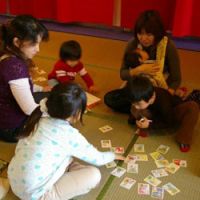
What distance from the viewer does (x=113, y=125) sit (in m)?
2.36

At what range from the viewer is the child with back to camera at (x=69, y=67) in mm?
2533

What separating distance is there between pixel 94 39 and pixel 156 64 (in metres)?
1.48

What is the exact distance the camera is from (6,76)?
1918 mm

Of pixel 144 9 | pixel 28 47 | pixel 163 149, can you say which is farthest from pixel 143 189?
pixel 144 9

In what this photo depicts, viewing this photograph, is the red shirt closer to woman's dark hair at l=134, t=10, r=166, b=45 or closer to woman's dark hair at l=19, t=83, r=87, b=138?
woman's dark hair at l=134, t=10, r=166, b=45

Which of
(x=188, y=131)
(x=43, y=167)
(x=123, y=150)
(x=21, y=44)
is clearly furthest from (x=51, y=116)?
(x=188, y=131)

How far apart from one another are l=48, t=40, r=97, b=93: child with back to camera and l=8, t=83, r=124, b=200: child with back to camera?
1.00 meters

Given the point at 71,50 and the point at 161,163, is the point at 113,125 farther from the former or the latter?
the point at 71,50

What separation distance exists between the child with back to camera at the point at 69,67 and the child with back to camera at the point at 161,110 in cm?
58

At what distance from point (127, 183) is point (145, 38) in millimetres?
989

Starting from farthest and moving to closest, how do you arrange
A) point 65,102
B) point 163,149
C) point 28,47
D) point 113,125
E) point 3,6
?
point 3,6
point 113,125
point 163,149
point 28,47
point 65,102

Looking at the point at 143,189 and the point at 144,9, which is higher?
the point at 144,9

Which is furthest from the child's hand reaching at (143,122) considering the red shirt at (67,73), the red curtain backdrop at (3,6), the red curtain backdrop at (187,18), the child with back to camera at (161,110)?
the red curtain backdrop at (3,6)

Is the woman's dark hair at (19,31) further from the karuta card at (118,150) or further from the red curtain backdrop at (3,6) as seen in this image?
the red curtain backdrop at (3,6)
